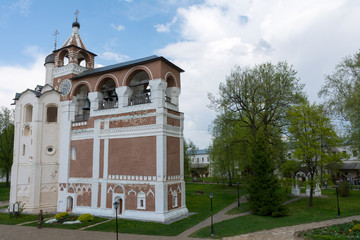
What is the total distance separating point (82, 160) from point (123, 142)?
15.4 feet

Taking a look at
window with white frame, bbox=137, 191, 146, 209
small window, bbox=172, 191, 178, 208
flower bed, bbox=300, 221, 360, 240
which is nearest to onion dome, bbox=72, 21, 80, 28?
window with white frame, bbox=137, 191, 146, 209

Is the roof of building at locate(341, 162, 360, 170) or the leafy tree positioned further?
the roof of building at locate(341, 162, 360, 170)

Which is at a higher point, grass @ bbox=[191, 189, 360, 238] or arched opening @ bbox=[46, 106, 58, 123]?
arched opening @ bbox=[46, 106, 58, 123]

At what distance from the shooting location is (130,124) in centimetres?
2059

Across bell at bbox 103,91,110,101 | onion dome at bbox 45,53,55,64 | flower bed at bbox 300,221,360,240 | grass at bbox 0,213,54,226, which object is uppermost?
onion dome at bbox 45,53,55,64

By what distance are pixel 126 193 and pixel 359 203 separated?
19.8 meters

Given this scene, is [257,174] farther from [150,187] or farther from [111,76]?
[111,76]

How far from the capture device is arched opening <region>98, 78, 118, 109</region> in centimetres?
2234

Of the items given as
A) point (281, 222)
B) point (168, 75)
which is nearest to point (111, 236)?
point (281, 222)

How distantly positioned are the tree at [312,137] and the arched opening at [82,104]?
17913 mm

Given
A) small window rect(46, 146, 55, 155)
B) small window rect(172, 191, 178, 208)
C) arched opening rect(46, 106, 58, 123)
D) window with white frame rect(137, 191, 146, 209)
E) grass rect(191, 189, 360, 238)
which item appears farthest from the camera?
arched opening rect(46, 106, 58, 123)

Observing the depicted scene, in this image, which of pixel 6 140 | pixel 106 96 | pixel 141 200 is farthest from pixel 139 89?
pixel 6 140

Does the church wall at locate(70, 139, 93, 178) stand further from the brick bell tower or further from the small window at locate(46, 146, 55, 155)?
the small window at locate(46, 146, 55, 155)

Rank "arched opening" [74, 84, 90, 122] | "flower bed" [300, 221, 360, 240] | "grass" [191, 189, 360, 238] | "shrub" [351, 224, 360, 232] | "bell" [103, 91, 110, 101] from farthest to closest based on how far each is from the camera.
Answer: "arched opening" [74, 84, 90, 122]
"bell" [103, 91, 110, 101]
"grass" [191, 189, 360, 238]
"shrub" [351, 224, 360, 232]
"flower bed" [300, 221, 360, 240]
